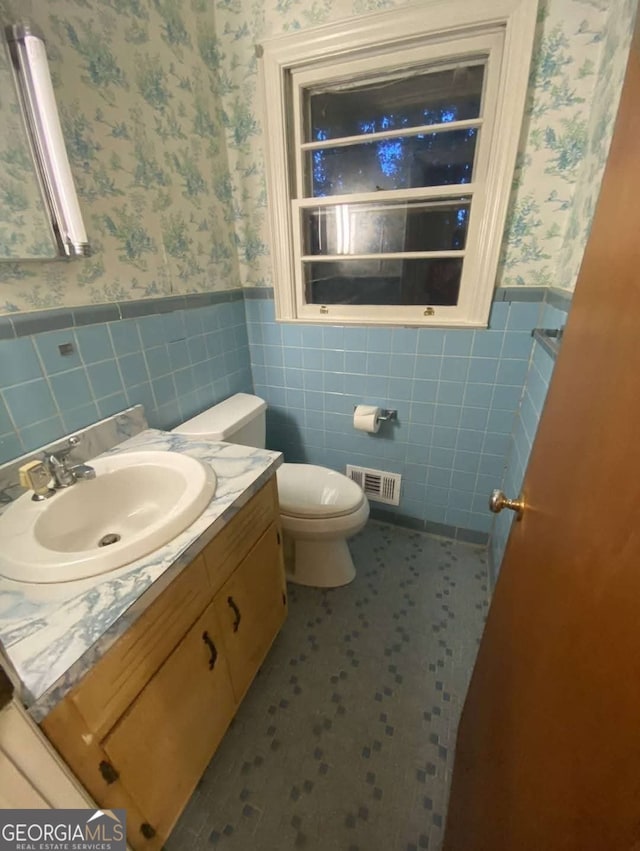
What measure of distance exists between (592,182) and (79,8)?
57.8 inches

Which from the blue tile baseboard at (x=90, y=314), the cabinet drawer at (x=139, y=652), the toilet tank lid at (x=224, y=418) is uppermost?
the blue tile baseboard at (x=90, y=314)

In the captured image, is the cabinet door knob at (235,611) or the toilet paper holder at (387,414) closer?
the cabinet door knob at (235,611)

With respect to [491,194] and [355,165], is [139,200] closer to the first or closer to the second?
[355,165]

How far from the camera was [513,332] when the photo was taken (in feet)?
4.47

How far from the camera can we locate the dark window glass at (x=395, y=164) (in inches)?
50.6

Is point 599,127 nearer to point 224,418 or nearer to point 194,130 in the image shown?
point 194,130

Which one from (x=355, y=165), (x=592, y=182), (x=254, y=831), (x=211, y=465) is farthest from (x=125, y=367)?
(x=592, y=182)

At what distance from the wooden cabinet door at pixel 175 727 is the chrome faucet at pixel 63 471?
1.56 feet

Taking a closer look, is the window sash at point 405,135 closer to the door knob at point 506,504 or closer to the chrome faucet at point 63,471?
the door knob at point 506,504

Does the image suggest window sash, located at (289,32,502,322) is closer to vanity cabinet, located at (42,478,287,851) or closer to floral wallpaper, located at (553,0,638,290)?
floral wallpaper, located at (553,0,638,290)

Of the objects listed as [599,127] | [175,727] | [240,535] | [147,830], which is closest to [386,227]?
[599,127]

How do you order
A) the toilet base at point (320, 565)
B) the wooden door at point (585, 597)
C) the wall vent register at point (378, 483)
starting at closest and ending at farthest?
the wooden door at point (585, 597) < the toilet base at point (320, 565) < the wall vent register at point (378, 483)

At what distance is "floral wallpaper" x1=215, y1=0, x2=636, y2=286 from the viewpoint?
3.27 ft

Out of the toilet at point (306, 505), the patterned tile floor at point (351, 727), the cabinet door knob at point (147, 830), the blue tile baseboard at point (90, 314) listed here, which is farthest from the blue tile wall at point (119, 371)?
the patterned tile floor at point (351, 727)
